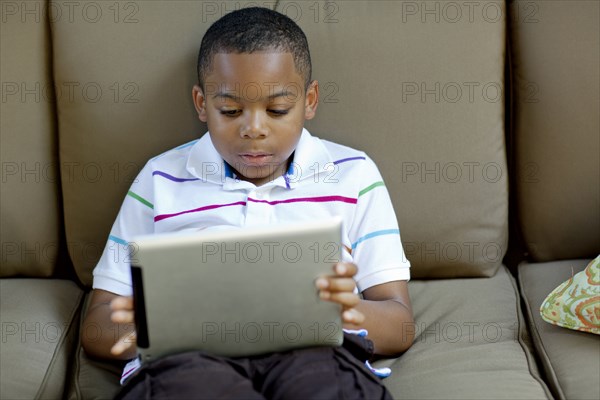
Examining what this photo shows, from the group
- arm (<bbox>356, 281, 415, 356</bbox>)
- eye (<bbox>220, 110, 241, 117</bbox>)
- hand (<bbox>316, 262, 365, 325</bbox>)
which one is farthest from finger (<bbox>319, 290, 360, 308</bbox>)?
eye (<bbox>220, 110, 241, 117</bbox>)

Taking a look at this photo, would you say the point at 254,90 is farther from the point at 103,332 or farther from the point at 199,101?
the point at 103,332

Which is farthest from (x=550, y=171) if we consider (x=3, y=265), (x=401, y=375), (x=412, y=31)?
(x=3, y=265)

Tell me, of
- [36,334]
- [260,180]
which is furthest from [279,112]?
[36,334]

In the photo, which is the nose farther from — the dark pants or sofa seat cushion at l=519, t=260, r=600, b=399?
sofa seat cushion at l=519, t=260, r=600, b=399

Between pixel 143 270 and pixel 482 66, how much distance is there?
2.84 feet

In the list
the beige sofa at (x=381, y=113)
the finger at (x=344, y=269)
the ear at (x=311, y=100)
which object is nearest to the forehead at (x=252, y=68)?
the ear at (x=311, y=100)

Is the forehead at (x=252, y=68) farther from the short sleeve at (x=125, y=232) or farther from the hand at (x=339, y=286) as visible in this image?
the hand at (x=339, y=286)

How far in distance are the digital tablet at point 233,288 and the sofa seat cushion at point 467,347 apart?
0.73 feet

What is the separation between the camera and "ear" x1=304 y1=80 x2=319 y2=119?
151 cm

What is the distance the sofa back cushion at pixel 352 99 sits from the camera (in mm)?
1602

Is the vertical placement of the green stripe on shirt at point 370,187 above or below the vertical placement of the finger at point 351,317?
above

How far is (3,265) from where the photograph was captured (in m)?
1.63

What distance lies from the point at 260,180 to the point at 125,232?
0.87 feet

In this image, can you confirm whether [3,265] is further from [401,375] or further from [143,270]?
[401,375]
